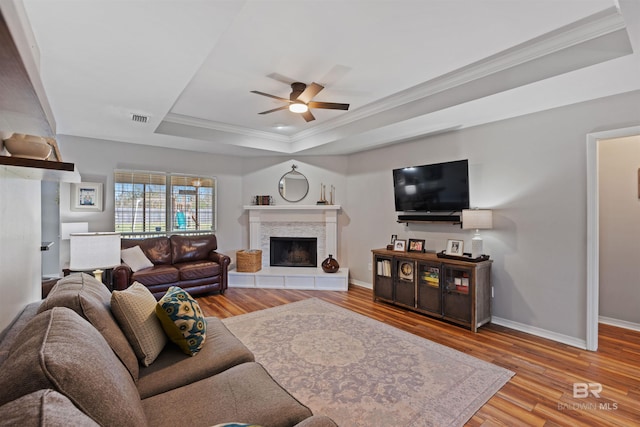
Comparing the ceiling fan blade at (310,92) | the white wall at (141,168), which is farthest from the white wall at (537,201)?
the white wall at (141,168)

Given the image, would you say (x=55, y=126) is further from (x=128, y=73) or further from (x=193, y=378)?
(x=193, y=378)

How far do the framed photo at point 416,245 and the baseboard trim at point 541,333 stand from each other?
1.24 meters

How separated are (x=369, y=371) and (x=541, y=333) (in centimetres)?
215

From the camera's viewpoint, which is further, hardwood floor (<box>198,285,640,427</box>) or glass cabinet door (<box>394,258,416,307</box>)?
glass cabinet door (<box>394,258,416,307</box>)

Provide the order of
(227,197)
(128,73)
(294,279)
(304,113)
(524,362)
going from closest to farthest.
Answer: (128,73) → (524,362) → (304,113) → (294,279) → (227,197)

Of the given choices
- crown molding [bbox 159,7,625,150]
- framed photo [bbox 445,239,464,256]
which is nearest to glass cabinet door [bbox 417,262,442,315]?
framed photo [bbox 445,239,464,256]

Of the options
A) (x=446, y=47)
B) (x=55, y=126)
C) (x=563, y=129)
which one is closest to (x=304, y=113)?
(x=446, y=47)

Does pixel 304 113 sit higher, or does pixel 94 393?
pixel 304 113

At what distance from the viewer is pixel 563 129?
3123mm

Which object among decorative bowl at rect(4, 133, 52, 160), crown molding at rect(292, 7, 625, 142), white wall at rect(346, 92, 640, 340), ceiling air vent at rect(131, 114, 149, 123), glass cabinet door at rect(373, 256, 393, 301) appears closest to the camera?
decorative bowl at rect(4, 133, 52, 160)

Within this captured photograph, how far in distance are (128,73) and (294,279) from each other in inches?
150

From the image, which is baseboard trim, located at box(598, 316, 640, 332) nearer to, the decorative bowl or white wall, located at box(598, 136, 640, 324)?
white wall, located at box(598, 136, 640, 324)

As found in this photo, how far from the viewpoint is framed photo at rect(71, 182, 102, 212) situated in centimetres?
446

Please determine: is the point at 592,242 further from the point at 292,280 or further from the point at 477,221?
the point at 292,280
